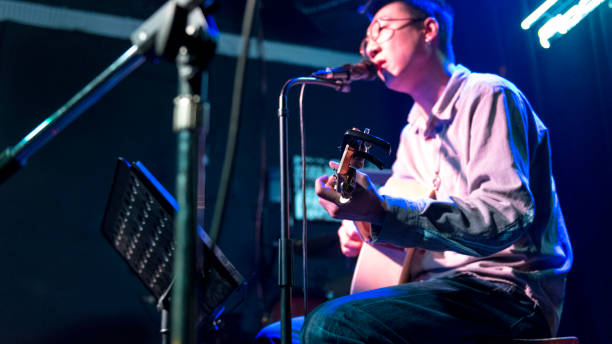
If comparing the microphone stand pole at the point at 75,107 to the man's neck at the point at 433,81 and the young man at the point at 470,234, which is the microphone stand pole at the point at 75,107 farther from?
the man's neck at the point at 433,81

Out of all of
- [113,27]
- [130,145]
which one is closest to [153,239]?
[130,145]

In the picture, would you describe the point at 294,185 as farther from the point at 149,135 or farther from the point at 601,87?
the point at 601,87

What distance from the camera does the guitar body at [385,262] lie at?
5.83 feet

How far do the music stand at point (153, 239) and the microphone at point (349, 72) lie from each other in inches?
27.6

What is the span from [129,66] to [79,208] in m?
3.42

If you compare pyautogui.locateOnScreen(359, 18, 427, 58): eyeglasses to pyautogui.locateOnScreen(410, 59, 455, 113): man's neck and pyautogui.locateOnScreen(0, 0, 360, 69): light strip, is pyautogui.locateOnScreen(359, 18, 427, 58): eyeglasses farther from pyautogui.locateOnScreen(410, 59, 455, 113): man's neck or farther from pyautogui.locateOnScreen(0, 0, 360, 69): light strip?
pyautogui.locateOnScreen(0, 0, 360, 69): light strip

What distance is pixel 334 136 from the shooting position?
4.59 meters

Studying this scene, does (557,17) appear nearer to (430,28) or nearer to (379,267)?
(430,28)

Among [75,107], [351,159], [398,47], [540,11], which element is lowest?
[351,159]

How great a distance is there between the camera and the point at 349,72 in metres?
1.78

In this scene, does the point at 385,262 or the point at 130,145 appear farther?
the point at 130,145

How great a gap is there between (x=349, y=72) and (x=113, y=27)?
11.1 feet

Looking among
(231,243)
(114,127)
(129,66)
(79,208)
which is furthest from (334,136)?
(129,66)

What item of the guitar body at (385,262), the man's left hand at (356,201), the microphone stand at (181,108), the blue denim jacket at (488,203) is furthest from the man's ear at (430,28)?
the microphone stand at (181,108)
